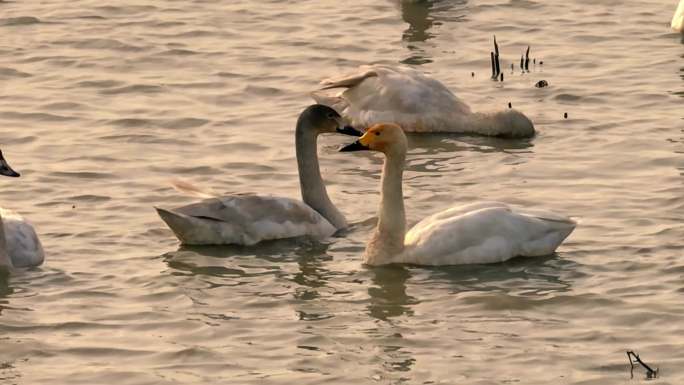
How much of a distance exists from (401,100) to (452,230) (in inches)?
179

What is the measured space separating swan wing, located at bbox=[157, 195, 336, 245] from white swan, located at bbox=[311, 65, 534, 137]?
3.52 metres

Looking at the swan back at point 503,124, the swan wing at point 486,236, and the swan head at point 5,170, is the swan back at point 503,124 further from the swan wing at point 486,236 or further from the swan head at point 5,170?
the swan head at point 5,170

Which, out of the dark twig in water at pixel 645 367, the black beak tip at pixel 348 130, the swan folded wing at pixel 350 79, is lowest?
the dark twig in water at pixel 645 367

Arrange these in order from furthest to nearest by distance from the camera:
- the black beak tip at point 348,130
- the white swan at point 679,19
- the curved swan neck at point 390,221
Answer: the white swan at point 679,19, the black beak tip at point 348,130, the curved swan neck at point 390,221

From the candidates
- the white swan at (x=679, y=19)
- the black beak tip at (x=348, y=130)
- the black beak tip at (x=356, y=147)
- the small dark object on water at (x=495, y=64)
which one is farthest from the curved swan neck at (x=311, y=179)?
the white swan at (x=679, y=19)

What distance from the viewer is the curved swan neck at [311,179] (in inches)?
590

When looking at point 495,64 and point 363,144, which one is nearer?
point 363,144

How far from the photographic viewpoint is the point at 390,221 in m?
13.8

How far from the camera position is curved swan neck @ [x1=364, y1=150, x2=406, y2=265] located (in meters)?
13.8

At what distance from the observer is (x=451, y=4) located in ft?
76.4

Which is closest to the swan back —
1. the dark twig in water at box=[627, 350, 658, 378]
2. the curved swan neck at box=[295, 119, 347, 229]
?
the curved swan neck at box=[295, 119, 347, 229]

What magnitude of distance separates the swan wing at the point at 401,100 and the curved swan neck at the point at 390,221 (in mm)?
4075

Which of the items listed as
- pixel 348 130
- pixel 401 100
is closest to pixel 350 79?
pixel 401 100

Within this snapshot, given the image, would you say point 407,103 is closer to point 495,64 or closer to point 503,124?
point 503,124
